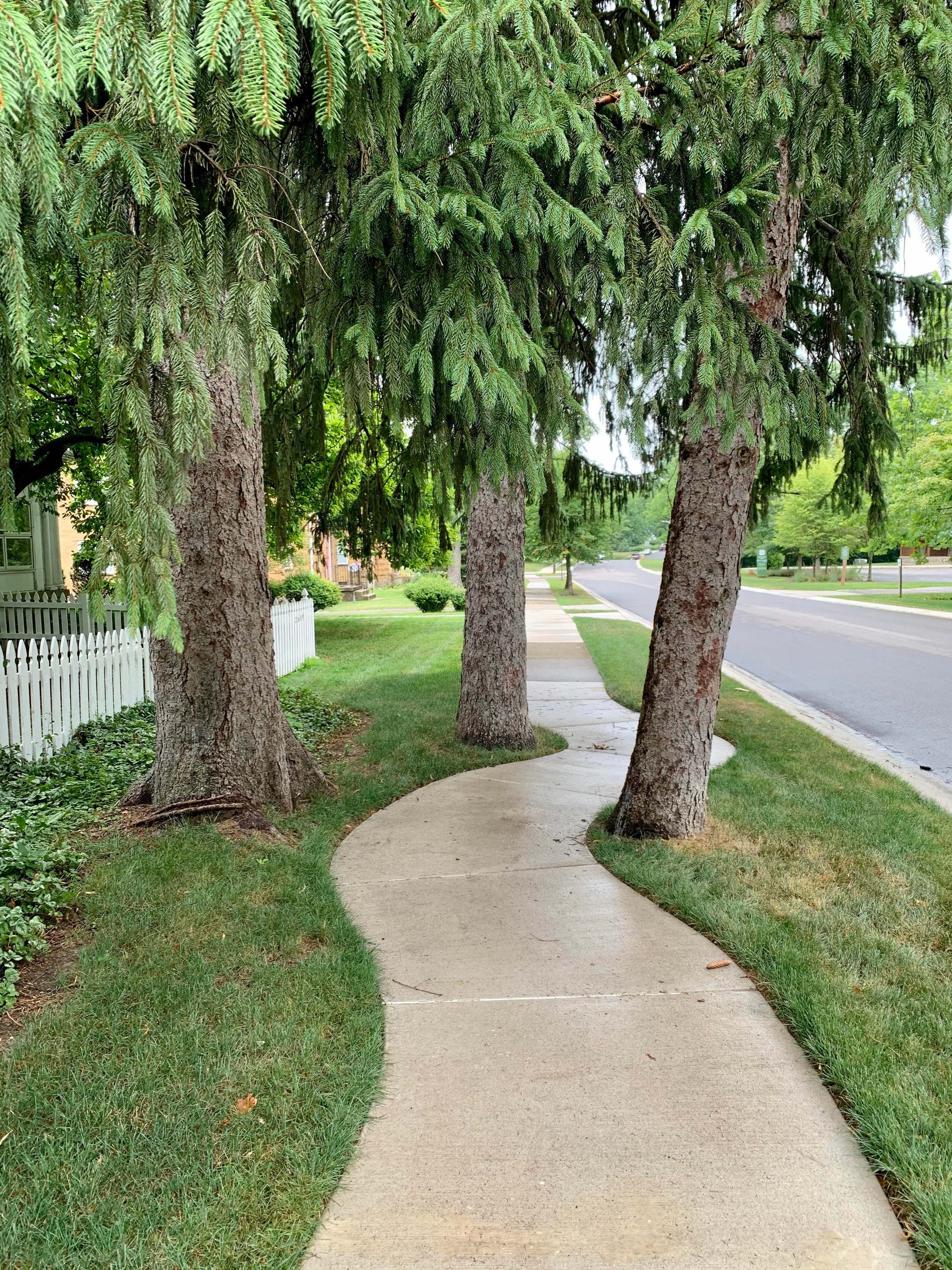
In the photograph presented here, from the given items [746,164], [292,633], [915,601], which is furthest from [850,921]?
[915,601]

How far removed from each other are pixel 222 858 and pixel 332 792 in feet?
5.44

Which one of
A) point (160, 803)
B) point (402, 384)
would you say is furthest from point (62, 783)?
point (402, 384)

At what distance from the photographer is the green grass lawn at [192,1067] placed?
217 centimetres

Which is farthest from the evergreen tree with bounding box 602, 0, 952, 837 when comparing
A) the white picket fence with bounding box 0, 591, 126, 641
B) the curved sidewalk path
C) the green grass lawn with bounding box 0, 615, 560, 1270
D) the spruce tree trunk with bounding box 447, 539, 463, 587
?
the spruce tree trunk with bounding box 447, 539, 463, 587

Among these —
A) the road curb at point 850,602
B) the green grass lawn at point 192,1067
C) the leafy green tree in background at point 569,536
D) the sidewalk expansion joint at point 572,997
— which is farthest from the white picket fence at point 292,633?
the road curb at point 850,602

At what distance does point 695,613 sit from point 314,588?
1826 cm

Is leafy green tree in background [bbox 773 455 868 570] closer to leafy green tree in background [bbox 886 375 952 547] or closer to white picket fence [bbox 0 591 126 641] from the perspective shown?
leafy green tree in background [bbox 886 375 952 547]

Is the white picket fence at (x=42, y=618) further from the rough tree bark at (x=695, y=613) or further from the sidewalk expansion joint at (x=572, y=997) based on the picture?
the sidewalk expansion joint at (x=572, y=997)

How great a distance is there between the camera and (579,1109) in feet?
8.71

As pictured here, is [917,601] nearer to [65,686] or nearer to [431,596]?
[431,596]

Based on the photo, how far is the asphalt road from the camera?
930 cm

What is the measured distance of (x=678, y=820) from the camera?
523 centimetres

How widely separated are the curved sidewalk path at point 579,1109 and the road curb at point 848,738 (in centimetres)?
369

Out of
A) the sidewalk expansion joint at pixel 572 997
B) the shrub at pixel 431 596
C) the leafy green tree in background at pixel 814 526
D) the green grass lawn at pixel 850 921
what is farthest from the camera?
the leafy green tree in background at pixel 814 526
